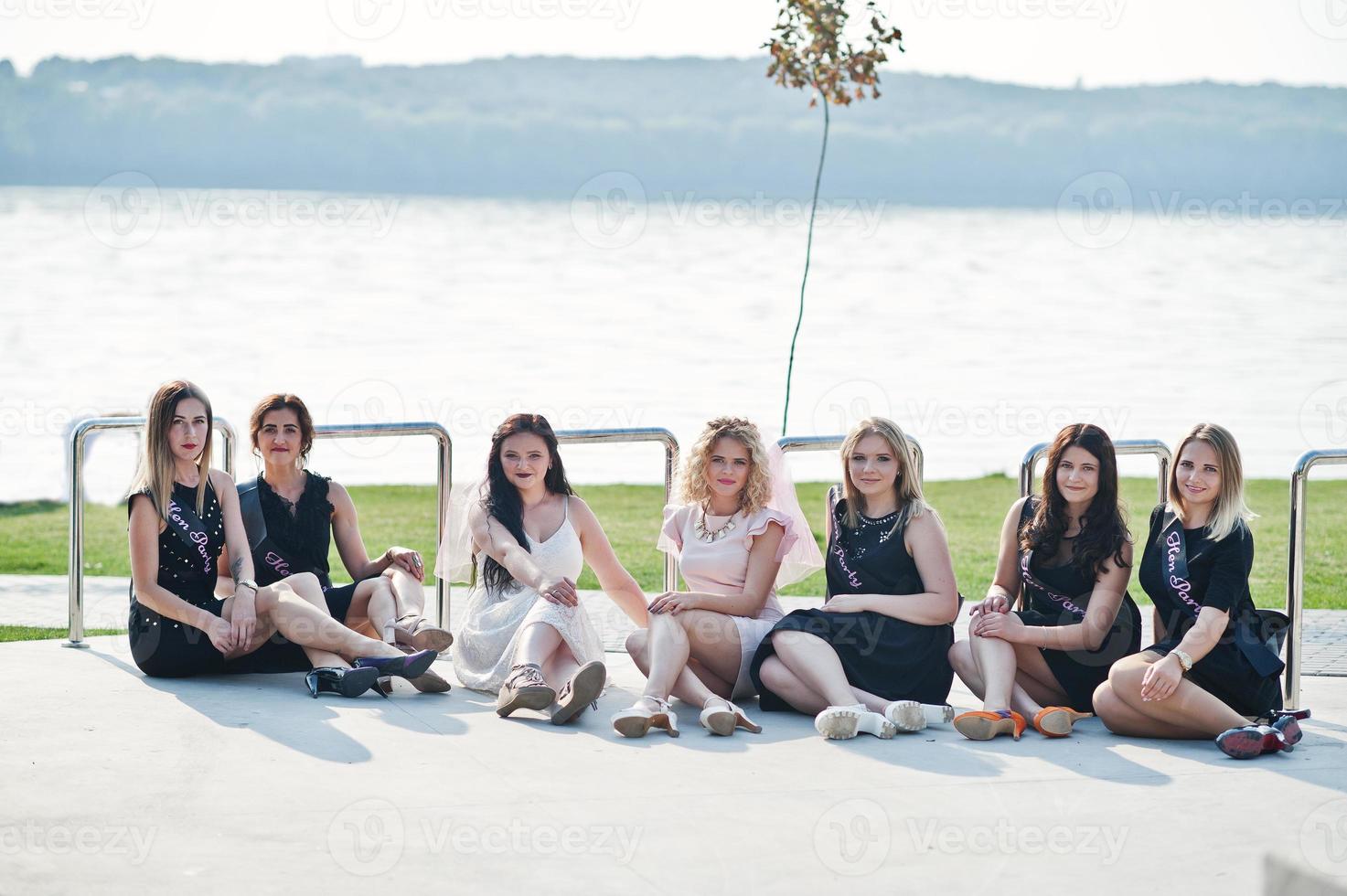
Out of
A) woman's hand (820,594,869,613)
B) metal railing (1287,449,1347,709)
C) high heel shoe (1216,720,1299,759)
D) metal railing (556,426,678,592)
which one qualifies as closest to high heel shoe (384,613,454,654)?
metal railing (556,426,678,592)

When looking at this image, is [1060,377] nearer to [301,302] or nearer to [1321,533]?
[1321,533]

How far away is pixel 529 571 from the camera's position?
593cm

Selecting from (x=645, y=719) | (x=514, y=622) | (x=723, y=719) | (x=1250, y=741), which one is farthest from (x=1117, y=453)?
(x=514, y=622)

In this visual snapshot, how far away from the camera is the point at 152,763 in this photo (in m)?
4.82

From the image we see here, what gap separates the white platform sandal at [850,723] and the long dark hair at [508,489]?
4.73 ft

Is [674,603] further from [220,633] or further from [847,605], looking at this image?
[220,633]

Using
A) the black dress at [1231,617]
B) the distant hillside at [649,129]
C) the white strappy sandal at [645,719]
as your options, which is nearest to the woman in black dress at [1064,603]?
the black dress at [1231,617]

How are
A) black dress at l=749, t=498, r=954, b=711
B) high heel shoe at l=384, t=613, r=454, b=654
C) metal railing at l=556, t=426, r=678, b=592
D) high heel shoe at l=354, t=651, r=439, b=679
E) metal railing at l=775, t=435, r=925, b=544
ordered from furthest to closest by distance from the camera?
metal railing at l=556, t=426, r=678, b=592, metal railing at l=775, t=435, r=925, b=544, high heel shoe at l=384, t=613, r=454, b=654, high heel shoe at l=354, t=651, r=439, b=679, black dress at l=749, t=498, r=954, b=711

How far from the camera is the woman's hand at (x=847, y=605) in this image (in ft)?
18.6

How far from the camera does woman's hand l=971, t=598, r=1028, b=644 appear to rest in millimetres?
5523

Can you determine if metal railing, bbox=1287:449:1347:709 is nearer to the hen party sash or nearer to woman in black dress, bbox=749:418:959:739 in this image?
the hen party sash

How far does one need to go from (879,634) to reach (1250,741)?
4.39 ft

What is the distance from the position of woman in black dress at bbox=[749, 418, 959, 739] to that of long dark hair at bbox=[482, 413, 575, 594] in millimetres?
1091

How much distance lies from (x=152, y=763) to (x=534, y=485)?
1.94 metres
